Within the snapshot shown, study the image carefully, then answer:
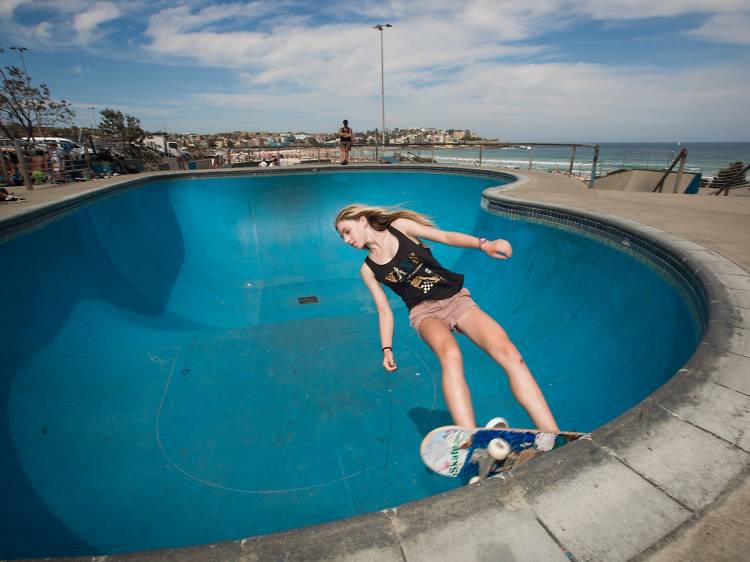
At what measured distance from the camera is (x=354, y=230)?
10.9 feet

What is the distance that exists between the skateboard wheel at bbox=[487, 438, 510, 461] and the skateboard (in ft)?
0.06

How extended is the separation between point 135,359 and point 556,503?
629 centimetres

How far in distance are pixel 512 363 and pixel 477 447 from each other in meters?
0.69

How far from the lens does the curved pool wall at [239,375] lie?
11.6 ft

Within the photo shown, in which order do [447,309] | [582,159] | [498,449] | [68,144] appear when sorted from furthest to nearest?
[582,159], [68,144], [447,309], [498,449]

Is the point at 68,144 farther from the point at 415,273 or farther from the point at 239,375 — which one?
the point at 415,273

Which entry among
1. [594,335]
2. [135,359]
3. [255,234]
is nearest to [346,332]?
[135,359]

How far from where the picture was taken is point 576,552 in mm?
1309

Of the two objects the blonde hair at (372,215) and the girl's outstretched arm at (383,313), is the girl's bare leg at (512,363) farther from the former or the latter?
the blonde hair at (372,215)

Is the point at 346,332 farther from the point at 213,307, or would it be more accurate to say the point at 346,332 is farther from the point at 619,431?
the point at 619,431

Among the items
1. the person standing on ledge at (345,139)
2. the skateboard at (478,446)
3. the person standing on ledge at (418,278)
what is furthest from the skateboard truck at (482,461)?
the person standing on ledge at (345,139)

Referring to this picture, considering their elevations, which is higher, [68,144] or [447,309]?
[68,144]

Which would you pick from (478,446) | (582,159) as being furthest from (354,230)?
(582,159)

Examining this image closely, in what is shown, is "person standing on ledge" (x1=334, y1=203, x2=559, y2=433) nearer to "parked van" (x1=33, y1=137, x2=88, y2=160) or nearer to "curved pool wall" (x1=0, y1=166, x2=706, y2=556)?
"curved pool wall" (x1=0, y1=166, x2=706, y2=556)
